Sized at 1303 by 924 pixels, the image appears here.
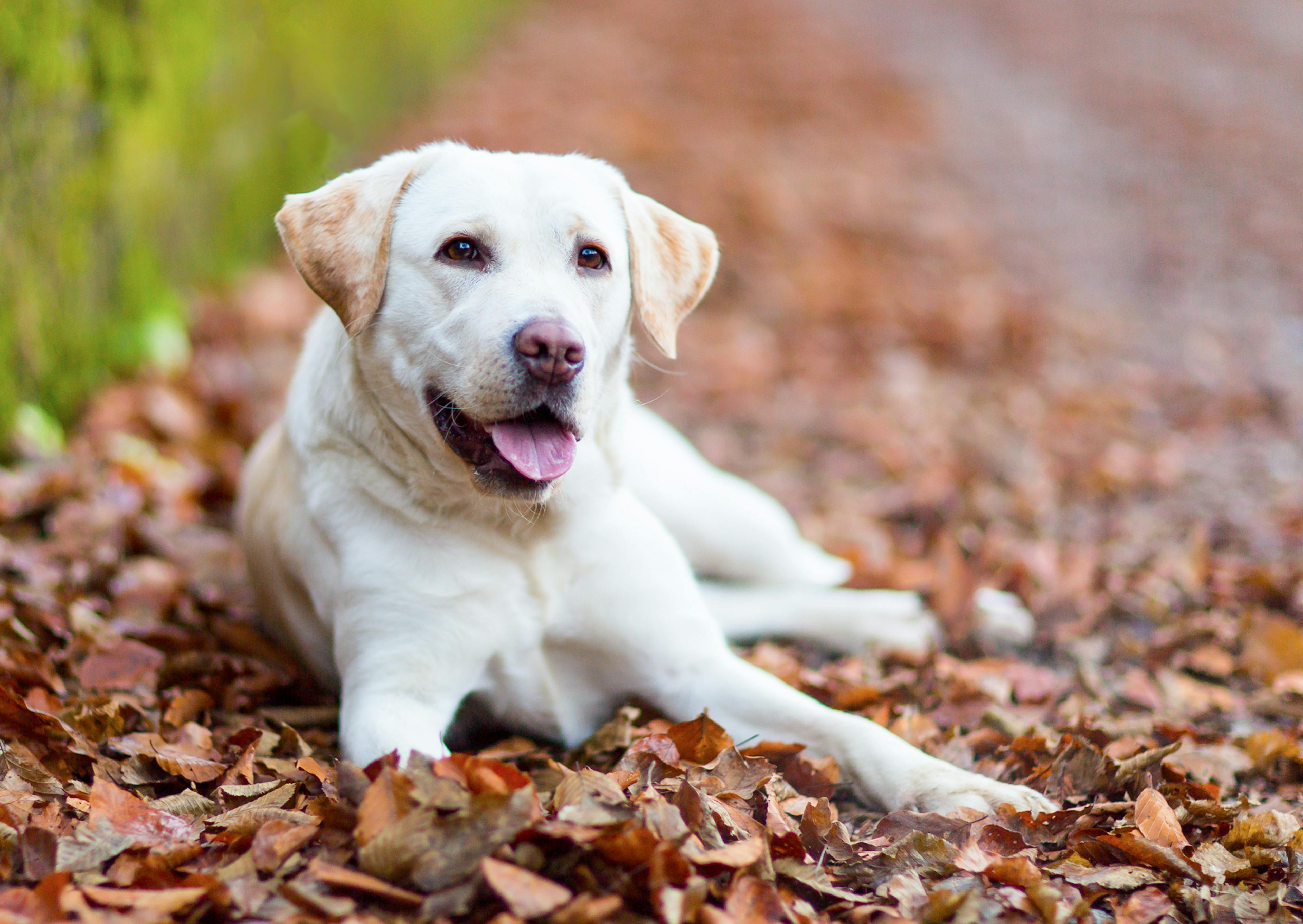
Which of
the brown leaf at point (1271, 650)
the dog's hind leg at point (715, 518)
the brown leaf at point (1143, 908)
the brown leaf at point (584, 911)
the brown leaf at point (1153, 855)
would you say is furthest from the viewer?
the dog's hind leg at point (715, 518)

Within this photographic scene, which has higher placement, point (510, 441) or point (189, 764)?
point (510, 441)

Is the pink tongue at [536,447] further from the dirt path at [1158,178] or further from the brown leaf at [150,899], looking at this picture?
the dirt path at [1158,178]

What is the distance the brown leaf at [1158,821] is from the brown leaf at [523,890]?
125cm

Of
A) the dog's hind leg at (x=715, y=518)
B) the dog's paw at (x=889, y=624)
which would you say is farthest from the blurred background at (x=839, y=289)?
the dog's hind leg at (x=715, y=518)

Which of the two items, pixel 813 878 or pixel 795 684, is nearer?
pixel 813 878

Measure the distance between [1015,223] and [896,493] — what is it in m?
6.10

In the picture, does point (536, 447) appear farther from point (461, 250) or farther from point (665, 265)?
point (665, 265)

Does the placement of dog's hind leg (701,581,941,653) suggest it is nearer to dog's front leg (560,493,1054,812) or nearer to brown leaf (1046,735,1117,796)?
dog's front leg (560,493,1054,812)

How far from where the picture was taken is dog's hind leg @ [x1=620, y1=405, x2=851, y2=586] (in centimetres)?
372

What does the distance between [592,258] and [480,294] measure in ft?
1.13

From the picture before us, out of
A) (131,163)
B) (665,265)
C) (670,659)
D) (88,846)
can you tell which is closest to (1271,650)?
(670,659)

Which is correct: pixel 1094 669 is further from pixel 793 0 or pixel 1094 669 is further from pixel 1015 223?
pixel 793 0

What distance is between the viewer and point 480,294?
2.57 m

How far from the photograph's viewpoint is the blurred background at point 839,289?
422 cm
